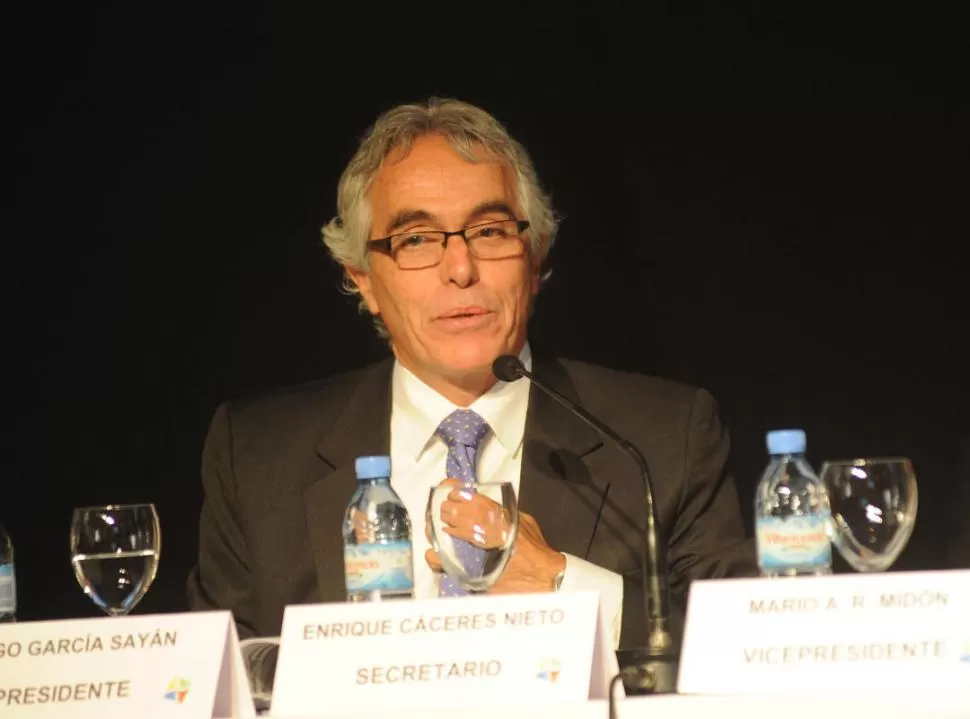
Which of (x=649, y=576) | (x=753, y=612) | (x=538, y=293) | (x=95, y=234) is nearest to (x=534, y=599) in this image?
(x=753, y=612)

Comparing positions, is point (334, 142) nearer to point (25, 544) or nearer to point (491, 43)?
point (491, 43)

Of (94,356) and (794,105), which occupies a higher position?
(794,105)

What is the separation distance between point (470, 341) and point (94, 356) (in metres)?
0.94

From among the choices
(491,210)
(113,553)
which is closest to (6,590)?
(113,553)

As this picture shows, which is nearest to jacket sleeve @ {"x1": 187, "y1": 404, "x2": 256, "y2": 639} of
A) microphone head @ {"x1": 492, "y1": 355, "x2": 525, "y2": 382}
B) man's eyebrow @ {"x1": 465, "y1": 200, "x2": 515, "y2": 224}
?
man's eyebrow @ {"x1": 465, "y1": 200, "x2": 515, "y2": 224}

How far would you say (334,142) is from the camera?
312 centimetres

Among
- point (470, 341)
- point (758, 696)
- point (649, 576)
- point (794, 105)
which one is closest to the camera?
point (758, 696)

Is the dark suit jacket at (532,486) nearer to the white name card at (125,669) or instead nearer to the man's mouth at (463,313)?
the man's mouth at (463,313)

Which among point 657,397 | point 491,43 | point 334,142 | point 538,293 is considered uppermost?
point 491,43

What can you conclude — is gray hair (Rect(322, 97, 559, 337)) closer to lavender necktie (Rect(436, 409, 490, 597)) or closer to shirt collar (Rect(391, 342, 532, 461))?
shirt collar (Rect(391, 342, 532, 461))

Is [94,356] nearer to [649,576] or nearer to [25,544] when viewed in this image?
[25,544]

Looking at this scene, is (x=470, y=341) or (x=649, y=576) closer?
(x=649, y=576)

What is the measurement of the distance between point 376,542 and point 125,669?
526 millimetres

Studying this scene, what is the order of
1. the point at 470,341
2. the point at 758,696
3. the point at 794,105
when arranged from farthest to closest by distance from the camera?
the point at 794,105, the point at 470,341, the point at 758,696
